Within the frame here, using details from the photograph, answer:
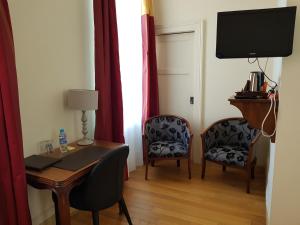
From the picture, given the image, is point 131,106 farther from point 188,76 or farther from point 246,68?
point 246,68

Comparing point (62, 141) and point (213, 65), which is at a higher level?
point (213, 65)

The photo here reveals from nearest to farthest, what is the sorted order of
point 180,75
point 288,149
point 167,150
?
point 288,149 → point 167,150 → point 180,75

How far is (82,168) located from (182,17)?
2739mm

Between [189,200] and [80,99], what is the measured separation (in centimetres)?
163

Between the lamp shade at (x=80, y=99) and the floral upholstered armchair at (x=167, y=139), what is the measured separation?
112 cm

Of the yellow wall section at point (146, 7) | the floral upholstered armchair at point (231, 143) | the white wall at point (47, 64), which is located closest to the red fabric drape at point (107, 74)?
the white wall at point (47, 64)

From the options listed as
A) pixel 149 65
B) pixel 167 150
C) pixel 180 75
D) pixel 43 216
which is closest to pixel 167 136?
pixel 167 150

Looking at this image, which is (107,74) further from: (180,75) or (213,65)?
(213,65)

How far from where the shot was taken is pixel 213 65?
347cm

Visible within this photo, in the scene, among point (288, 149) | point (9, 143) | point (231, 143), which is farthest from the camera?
point (231, 143)

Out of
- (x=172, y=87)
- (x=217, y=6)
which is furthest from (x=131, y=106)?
(x=217, y=6)

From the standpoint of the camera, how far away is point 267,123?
1832 mm

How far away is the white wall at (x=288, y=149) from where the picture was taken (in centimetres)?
169

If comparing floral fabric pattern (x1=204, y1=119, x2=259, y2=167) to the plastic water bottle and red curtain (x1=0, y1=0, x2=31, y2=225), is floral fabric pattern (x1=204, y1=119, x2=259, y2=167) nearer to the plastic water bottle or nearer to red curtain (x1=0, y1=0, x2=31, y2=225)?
the plastic water bottle
